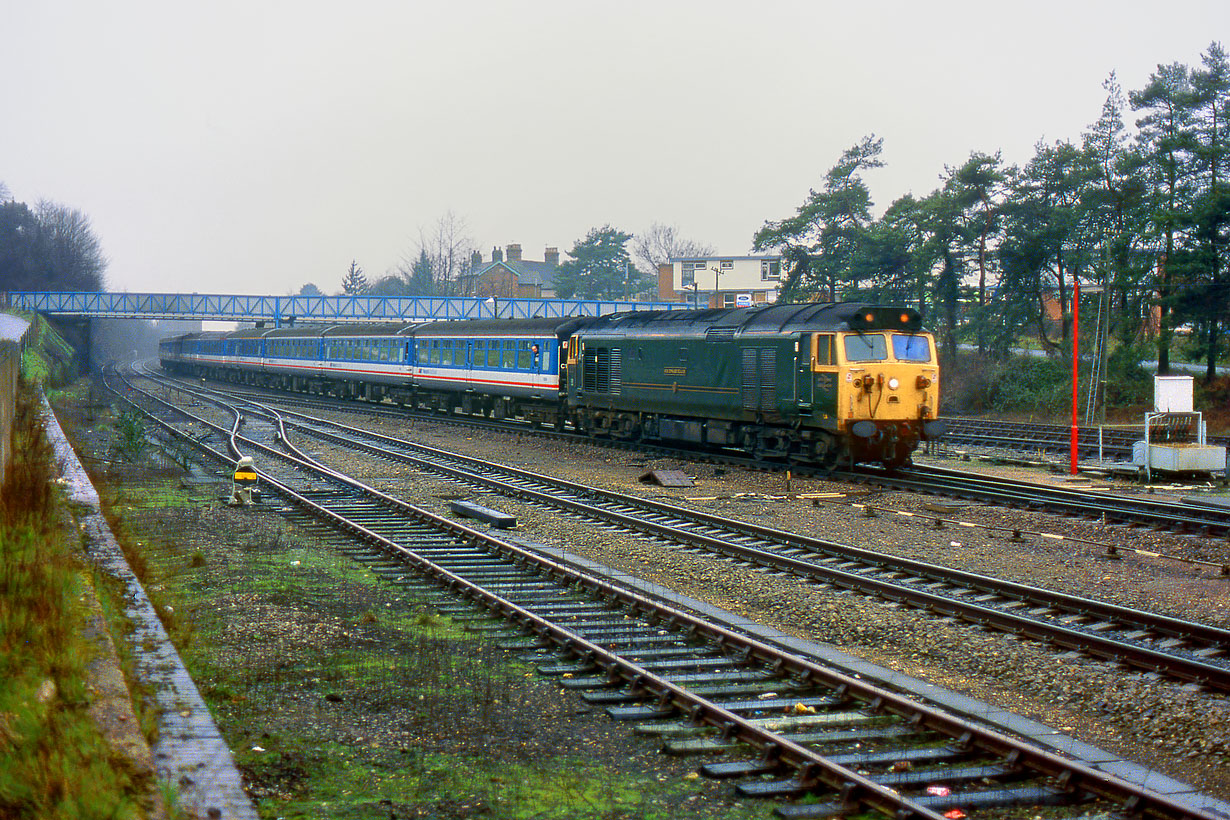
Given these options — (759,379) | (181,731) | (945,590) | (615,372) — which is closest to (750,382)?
(759,379)

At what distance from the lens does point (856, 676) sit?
7.95 meters

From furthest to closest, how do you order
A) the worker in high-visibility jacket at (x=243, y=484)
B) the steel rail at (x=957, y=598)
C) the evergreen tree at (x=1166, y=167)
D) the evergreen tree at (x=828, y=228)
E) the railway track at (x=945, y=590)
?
1. the evergreen tree at (x=828, y=228)
2. the evergreen tree at (x=1166, y=167)
3. the worker in high-visibility jacket at (x=243, y=484)
4. the railway track at (x=945, y=590)
5. the steel rail at (x=957, y=598)

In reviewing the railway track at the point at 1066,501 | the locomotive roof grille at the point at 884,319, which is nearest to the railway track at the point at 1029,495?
the railway track at the point at 1066,501

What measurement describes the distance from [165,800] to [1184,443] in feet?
69.1

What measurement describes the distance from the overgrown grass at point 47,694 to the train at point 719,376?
13192mm

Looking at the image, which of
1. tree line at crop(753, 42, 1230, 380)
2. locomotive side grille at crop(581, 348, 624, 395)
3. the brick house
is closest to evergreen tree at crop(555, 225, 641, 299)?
the brick house

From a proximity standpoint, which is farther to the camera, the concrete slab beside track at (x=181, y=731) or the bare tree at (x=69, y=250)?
the bare tree at (x=69, y=250)

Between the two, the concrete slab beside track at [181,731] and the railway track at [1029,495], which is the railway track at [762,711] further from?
the railway track at [1029,495]

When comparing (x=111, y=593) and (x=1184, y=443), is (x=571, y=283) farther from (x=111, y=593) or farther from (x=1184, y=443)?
(x=111, y=593)

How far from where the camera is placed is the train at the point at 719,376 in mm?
19875

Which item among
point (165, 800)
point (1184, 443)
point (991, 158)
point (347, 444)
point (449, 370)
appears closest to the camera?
point (165, 800)

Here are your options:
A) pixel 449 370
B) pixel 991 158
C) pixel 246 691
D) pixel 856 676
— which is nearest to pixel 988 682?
pixel 856 676

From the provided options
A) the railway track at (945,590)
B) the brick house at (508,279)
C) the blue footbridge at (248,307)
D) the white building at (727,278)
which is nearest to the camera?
the railway track at (945,590)

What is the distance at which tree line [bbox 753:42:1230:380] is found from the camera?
36000mm
